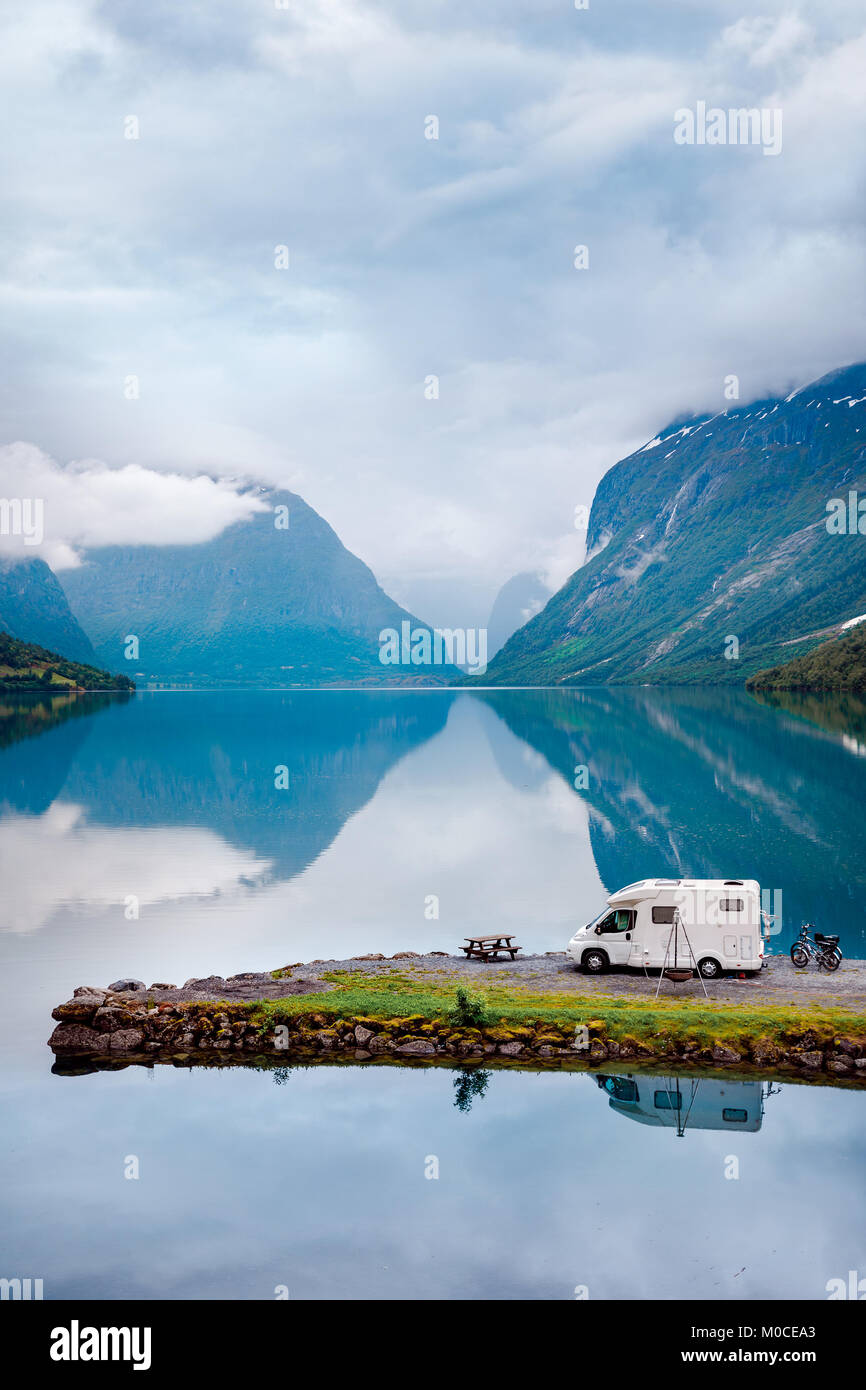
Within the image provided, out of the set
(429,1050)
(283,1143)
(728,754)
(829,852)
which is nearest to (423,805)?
(829,852)

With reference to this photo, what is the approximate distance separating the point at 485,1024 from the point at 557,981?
5.78 m

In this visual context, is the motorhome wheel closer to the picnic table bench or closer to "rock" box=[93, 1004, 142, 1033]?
the picnic table bench

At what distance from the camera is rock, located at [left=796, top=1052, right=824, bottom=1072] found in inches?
1116

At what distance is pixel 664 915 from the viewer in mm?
36125

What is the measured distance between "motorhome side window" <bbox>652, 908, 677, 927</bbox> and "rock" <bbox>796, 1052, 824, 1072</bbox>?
7.94 m

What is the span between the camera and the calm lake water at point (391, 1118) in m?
19.9

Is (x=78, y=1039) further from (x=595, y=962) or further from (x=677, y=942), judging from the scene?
(x=677, y=942)

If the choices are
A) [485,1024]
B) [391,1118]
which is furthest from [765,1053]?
[391,1118]

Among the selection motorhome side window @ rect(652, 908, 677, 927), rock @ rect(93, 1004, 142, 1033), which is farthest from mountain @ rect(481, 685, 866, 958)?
rock @ rect(93, 1004, 142, 1033)

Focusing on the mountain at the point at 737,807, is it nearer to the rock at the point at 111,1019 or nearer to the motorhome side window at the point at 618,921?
the motorhome side window at the point at 618,921

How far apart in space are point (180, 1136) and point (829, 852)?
1801 inches

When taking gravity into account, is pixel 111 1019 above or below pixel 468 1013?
below

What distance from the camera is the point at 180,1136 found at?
993 inches

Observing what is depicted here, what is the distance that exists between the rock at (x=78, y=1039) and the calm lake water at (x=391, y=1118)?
2.71 feet
